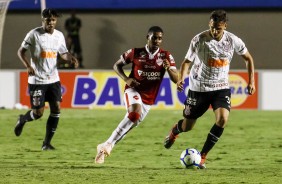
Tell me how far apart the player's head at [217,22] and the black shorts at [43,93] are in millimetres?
3221

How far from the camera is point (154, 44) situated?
11.4 metres

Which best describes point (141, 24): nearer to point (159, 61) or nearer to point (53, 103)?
point (53, 103)

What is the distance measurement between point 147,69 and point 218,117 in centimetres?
113

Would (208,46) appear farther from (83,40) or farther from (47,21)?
(83,40)

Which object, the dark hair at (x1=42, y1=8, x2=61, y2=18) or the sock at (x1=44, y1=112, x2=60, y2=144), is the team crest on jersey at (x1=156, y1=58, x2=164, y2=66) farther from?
the sock at (x1=44, y1=112, x2=60, y2=144)

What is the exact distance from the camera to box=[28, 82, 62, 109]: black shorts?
1339 cm

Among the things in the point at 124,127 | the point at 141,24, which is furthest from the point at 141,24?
the point at 124,127

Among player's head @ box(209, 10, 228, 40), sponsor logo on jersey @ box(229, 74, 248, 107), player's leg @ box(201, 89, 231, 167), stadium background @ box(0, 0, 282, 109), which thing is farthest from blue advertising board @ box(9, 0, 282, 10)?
player's head @ box(209, 10, 228, 40)

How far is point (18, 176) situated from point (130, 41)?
56.6 ft

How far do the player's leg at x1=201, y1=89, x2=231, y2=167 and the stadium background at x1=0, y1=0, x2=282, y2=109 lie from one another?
Result: 1535 cm

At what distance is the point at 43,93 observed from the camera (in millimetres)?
13391

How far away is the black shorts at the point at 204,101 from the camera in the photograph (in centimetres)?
1121

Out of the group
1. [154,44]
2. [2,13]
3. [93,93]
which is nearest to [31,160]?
[154,44]

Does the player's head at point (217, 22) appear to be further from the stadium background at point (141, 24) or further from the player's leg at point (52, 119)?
the stadium background at point (141, 24)
